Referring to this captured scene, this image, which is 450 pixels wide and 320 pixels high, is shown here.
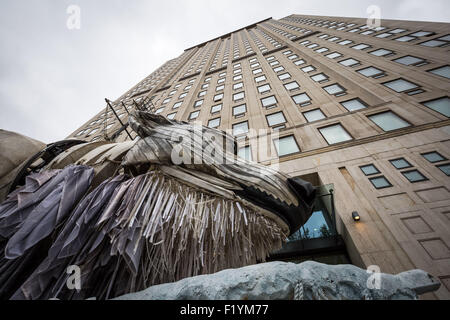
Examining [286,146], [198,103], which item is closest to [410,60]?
[286,146]

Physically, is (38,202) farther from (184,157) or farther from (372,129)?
(372,129)

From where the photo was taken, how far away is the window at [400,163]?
5530 mm

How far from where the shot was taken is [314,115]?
985 cm

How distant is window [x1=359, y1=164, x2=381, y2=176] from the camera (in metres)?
5.66

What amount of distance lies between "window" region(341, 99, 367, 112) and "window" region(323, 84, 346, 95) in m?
1.26

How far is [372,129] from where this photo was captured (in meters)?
7.40

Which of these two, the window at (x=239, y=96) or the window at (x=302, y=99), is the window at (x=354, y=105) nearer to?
the window at (x=302, y=99)

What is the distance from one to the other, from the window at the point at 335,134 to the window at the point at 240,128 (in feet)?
13.1

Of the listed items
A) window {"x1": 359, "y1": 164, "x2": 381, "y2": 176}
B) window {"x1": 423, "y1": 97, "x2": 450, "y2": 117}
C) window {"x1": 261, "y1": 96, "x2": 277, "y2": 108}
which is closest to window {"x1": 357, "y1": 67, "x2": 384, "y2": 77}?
window {"x1": 423, "y1": 97, "x2": 450, "y2": 117}

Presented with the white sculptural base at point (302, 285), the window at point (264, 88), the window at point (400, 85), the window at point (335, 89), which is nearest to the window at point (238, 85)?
the window at point (264, 88)

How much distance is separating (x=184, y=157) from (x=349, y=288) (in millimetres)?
1234

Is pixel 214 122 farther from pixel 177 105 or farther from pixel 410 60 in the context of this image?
pixel 410 60

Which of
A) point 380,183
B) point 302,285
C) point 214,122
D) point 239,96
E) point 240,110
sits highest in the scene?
point 302,285

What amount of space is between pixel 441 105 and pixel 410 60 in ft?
21.1
